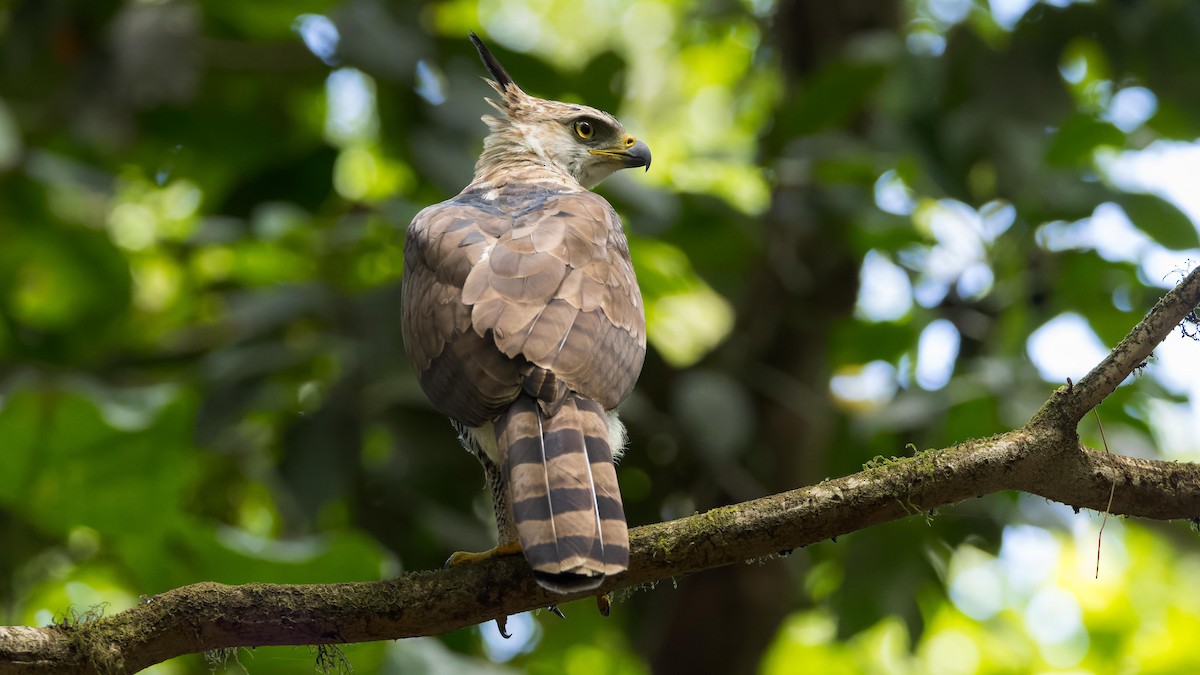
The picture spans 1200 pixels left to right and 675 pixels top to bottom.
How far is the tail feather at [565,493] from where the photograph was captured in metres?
2.54

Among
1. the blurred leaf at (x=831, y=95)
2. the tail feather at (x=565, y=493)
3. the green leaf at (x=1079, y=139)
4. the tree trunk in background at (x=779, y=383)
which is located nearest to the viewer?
the tail feather at (x=565, y=493)

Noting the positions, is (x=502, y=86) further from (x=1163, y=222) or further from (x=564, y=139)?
(x=1163, y=222)

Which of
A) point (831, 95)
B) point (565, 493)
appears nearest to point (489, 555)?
point (565, 493)

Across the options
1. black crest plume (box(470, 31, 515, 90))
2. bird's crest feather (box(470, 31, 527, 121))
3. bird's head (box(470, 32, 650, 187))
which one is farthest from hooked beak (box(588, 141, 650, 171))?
black crest plume (box(470, 31, 515, 90))

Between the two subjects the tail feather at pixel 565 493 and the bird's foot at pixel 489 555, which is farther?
the bird's foot at pixel 489 555

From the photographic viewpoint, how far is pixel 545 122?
5.01 metres

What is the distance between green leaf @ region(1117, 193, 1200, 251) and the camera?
17.9ft

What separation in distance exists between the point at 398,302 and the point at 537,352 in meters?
2.22

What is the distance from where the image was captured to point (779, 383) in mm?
6234

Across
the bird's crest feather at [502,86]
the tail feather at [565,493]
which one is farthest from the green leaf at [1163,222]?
the tail feather at [565,493]

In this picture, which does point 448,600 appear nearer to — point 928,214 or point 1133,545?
point 928,214

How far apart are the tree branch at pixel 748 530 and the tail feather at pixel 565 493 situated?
16cm

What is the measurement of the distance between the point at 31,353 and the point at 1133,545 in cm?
784

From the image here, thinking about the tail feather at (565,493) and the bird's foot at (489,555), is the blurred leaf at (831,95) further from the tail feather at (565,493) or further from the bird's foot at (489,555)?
the bird's foot at (489,555)
